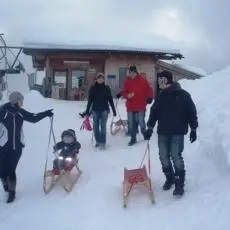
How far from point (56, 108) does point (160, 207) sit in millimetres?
13320

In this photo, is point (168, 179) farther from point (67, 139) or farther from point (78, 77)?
point (78, 77)

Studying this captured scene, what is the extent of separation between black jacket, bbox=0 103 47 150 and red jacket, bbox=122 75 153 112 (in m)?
3.71

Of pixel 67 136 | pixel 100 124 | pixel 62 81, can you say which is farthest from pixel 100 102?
pixel 62 81

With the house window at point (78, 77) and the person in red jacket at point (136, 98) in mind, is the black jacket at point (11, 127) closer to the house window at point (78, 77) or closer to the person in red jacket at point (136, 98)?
the person in red jacket at point (136, 98)

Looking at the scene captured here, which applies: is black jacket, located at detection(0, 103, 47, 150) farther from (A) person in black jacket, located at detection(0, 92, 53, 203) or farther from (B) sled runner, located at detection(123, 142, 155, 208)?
(B) sled runner, located at detection(123, 142, 155, 208)

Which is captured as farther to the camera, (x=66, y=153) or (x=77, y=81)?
(x=77, y=81)

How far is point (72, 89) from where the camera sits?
2619 cm

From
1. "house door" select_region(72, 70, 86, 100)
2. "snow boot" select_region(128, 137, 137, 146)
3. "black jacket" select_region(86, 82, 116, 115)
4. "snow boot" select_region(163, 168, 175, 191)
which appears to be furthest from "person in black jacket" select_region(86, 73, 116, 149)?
"house door" select_region(72, 70, 86, 100)

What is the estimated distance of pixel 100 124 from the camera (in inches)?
458

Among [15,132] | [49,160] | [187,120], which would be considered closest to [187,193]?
[187,120]

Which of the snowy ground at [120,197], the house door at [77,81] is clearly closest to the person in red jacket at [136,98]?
the snowy ground at [120,197]

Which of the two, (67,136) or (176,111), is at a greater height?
(176,111)

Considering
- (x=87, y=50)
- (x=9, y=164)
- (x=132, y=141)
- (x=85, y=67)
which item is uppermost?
(x=87, y=50)

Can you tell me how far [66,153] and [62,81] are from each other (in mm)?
17327
